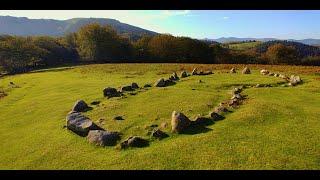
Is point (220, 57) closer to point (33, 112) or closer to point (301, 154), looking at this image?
point (33, 112)

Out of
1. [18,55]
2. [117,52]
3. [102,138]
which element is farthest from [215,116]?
[18,55]

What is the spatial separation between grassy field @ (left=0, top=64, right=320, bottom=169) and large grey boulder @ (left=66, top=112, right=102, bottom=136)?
60cm

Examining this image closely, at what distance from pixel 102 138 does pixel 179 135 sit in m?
4.40

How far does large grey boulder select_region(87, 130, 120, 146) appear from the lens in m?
22.5

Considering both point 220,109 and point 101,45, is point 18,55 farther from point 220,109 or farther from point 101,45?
point 220,109

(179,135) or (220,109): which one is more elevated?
(220,109)

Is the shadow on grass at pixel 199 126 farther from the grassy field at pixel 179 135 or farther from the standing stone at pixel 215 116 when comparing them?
the grassy field at pixel 179 135

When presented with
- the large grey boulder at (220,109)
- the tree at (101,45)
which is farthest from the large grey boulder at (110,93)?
the tree at (101,45)

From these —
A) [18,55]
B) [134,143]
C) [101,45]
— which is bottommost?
[134,143]

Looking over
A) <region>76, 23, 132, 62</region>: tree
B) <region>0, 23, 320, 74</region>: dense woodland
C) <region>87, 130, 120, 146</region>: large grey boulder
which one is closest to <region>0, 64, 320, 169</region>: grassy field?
<region>87, 130, 120, 146</region>: large grey boulder

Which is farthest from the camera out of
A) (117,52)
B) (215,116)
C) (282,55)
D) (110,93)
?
(282,55)

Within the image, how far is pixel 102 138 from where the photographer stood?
22688 millimetres

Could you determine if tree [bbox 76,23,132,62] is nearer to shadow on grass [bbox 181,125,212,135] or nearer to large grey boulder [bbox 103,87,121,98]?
large grey boulder [bbox 103,87,121,98]

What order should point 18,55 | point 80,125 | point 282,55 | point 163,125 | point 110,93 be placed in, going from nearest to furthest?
point 163,125 → point 80,125 → point 110,93 → point 18,55 → point 282,55
